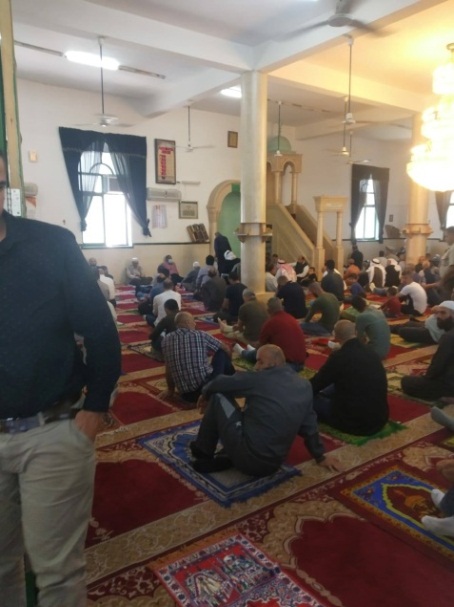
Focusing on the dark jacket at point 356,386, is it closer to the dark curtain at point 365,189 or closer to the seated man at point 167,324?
the seated man at point 167,324

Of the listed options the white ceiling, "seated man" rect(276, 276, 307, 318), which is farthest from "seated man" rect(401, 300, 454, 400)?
the white ceiling

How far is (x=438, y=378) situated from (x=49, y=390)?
125 inches

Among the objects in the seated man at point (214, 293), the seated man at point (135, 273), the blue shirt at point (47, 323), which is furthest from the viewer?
the seated man at point (135, 273)

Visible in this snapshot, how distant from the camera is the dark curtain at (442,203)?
48.4ft

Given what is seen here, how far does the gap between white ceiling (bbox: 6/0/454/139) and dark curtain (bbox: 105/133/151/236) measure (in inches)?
37.2

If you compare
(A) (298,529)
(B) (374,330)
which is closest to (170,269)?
(B) (374,330)

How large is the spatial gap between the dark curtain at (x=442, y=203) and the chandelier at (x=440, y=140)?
30.0 ft

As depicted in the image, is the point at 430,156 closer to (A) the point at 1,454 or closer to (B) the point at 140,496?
(B) the point at 140,496

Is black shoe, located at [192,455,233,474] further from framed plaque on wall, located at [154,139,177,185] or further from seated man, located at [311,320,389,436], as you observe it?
framed plaque on wall, located at [154,139,177,185]

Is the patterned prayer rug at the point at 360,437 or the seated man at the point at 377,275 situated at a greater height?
the seated man at the point at 377,275

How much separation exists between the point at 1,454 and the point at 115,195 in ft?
31.9

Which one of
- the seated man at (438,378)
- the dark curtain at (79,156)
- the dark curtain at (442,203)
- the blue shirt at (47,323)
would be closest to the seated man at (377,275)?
the dark curtain at (79,156)

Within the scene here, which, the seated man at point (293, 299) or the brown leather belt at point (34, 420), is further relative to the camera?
the seated man at point (293, 299)

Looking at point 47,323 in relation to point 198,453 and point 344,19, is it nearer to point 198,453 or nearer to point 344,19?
point 198,453
